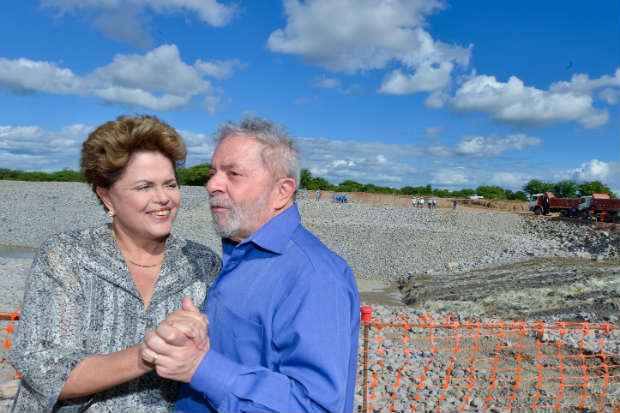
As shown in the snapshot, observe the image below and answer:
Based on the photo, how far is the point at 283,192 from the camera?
232 centimetres

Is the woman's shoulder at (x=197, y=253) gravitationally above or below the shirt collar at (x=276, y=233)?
below

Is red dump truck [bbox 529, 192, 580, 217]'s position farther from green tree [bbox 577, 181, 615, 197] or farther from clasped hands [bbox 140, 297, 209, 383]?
clasped hands [bbox 140, 297, 209, 383]

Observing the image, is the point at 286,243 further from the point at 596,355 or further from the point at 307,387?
the point at 596,355

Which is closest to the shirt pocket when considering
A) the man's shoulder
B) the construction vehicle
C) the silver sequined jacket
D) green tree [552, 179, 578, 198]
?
the man's shoulder

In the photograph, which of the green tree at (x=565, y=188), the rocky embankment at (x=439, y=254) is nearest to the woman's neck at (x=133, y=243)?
the rocky embankment at (x=439, y=254)

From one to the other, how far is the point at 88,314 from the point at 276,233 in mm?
834

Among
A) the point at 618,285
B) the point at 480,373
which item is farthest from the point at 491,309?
the point at 480,373

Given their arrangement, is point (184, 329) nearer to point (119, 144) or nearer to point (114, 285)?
point (114, 285)

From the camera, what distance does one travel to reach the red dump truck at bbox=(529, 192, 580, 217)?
43.9 m

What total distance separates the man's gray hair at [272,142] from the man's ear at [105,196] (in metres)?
0.56

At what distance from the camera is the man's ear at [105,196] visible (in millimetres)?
2471

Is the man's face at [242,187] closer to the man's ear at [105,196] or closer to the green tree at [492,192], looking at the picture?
the man's ear at [105,196]

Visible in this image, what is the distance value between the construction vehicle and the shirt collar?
42.9m

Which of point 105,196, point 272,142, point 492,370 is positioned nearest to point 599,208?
point 492,370
